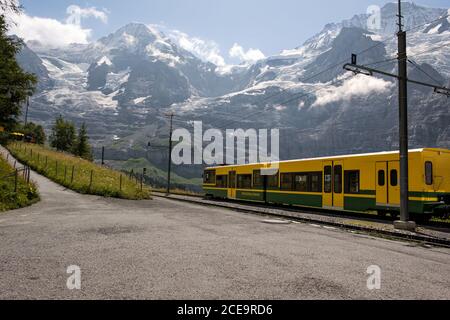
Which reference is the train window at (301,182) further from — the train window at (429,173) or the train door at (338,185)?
the train window at (429,173)

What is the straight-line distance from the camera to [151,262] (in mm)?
6984

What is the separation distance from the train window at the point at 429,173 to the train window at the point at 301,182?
7368 mm

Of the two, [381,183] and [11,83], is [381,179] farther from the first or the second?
[11,83]

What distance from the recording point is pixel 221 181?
109 ft

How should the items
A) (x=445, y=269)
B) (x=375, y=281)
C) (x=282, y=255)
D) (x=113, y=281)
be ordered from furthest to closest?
(x=282, y=255)
(x=445, y=269)
(x=375, y=281)
(x=113, y=281)

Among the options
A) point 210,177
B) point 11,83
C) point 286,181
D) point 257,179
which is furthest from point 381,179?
point 11,83

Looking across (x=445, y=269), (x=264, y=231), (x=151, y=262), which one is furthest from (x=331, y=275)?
(x=264, y=231)

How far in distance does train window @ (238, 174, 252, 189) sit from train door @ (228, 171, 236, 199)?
908 mm

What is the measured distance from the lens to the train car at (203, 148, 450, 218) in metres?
16.0

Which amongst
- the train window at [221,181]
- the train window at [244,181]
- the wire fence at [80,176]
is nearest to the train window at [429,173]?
the train window at [244,181]

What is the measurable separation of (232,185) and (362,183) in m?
14.4
